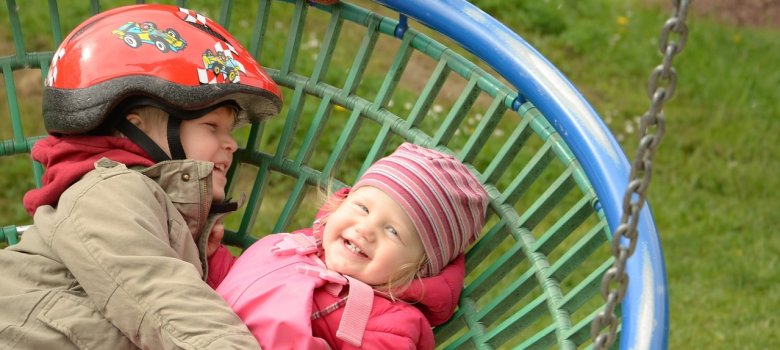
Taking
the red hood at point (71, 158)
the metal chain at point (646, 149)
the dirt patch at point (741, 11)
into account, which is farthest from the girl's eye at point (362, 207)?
the dirt patch at point (741, 11)

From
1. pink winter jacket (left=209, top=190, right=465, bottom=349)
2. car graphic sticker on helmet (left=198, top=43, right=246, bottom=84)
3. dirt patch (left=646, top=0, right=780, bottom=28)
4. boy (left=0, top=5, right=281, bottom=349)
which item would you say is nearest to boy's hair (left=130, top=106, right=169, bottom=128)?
boy (left=0, top=5, right=281, bottom=349)

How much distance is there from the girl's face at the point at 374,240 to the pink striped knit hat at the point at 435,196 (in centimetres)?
2

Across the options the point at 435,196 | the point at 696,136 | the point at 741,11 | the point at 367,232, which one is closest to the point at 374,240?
the point at 367,232

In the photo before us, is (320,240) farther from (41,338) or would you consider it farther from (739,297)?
(739,297)

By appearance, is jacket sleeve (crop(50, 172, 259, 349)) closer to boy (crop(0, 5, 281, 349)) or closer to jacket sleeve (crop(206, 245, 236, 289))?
boy (crop(0, 5, 281, 349))

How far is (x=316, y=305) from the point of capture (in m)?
2.05

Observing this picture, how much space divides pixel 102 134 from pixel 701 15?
358cm

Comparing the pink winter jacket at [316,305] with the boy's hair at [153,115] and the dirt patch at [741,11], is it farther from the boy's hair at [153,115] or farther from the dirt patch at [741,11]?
the dirt patch at [741,11]

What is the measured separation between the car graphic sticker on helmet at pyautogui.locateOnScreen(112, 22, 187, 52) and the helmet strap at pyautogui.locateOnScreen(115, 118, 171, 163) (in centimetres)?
16

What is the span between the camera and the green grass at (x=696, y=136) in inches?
135

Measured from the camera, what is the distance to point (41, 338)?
190cm

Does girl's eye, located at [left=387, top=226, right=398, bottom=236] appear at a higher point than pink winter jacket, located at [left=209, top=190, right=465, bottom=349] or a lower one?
higher

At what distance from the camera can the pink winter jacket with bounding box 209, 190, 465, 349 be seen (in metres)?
1.98

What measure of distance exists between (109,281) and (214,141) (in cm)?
42
